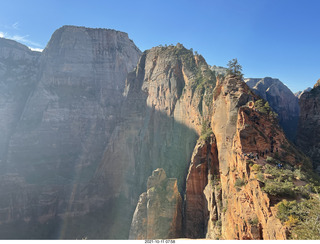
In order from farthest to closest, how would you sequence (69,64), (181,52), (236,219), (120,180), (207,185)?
(69,64) < (120,180) < (181,52) < (207,185) < (236,219)

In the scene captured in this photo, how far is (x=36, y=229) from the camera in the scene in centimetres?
5944

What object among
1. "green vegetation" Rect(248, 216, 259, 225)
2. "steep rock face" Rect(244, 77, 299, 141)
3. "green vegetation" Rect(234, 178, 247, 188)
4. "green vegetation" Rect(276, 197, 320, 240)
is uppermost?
"steep rock face" Rect(244, 77, 299, 141)

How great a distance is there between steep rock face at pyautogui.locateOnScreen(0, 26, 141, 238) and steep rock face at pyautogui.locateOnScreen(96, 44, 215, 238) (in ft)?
36.1

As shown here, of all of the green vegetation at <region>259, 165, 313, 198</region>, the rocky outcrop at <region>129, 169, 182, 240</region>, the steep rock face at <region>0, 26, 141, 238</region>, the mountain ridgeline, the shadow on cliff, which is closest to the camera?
the green vegetation at <region>259, 165, 313, 198</region>

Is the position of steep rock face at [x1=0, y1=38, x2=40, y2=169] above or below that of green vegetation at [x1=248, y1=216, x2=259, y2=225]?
above

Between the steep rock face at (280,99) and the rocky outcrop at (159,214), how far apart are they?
66.3 meters

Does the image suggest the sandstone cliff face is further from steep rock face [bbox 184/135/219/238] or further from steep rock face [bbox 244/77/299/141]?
steep rock face [bbox 244/77/299/141]

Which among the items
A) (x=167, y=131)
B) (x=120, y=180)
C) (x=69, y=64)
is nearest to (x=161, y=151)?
(x=167, y=131)

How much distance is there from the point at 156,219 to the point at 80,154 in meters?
55.1

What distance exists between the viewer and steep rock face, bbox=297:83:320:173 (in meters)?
44.4

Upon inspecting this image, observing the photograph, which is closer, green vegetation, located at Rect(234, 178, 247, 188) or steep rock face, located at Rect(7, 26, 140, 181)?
green vegetation, located at Rect(234, 178, 247, 188)

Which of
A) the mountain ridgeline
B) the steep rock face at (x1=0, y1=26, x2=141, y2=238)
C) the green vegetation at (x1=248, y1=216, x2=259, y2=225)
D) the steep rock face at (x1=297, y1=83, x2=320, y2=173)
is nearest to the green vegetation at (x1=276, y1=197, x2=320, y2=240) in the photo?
the mountain ridgeline

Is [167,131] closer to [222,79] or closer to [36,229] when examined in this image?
[222,79]

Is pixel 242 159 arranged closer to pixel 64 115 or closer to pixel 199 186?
pixel 199 186
